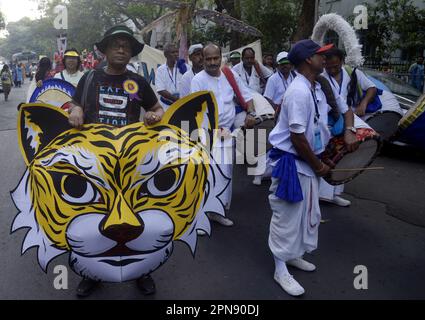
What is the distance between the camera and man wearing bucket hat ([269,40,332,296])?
3068 millimetres

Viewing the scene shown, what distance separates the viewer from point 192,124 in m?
2.99

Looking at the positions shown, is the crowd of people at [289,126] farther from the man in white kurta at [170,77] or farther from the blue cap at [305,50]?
the man in white kurta at [170,77]

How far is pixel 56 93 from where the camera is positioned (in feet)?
15.2

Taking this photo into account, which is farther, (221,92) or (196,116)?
(221,92)

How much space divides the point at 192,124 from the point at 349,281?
5.91 ft

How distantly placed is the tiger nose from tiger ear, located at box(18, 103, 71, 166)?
629 millimetres

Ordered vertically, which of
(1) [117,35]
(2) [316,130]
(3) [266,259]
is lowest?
(3) [266,259]

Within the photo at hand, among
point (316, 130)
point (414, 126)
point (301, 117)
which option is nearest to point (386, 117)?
point (414, 126)

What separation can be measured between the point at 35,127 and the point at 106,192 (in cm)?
64

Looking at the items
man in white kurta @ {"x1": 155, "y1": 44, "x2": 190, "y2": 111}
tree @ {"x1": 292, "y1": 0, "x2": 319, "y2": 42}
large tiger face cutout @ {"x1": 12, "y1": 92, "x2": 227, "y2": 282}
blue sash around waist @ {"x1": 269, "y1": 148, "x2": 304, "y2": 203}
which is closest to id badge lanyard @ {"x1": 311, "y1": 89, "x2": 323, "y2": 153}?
blue sash around waist @ {"x1": 269, "y1": 148, "x2": 304, "y2": 203}

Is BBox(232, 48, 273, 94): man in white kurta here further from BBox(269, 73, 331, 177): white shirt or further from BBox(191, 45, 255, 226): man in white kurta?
BBox(269, 73, 331, 177): white shirt

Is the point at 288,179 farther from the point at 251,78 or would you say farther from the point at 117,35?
the point at 251,78
